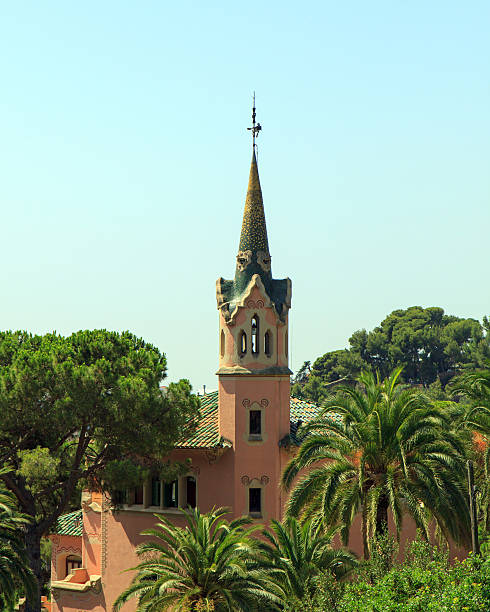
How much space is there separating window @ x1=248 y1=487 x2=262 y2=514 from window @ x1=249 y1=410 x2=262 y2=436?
260 cm

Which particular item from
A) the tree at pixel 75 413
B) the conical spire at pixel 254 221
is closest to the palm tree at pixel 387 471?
the tree at pixel 75 413

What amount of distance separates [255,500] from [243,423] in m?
3.57

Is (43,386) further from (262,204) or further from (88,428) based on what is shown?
(262,204)

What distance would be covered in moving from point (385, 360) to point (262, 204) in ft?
289

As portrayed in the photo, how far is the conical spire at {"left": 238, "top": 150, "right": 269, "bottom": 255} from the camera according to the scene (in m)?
44.5

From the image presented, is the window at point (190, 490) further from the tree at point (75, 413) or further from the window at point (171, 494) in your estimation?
the tree at point (75, 413)

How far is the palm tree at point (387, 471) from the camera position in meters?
32.6

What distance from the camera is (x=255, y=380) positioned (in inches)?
1703

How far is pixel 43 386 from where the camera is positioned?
40.9 meters

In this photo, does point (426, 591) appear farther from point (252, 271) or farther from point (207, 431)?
point (252, 271)

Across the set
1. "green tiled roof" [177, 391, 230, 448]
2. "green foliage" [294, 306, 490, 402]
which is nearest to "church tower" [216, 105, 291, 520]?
"green tiled roof" [177, 391, 230, 448]

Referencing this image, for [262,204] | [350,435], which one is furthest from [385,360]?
[350,435]

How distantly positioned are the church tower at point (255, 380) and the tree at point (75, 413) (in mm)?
2227

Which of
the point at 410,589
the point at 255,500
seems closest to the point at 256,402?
the point at 255,500
